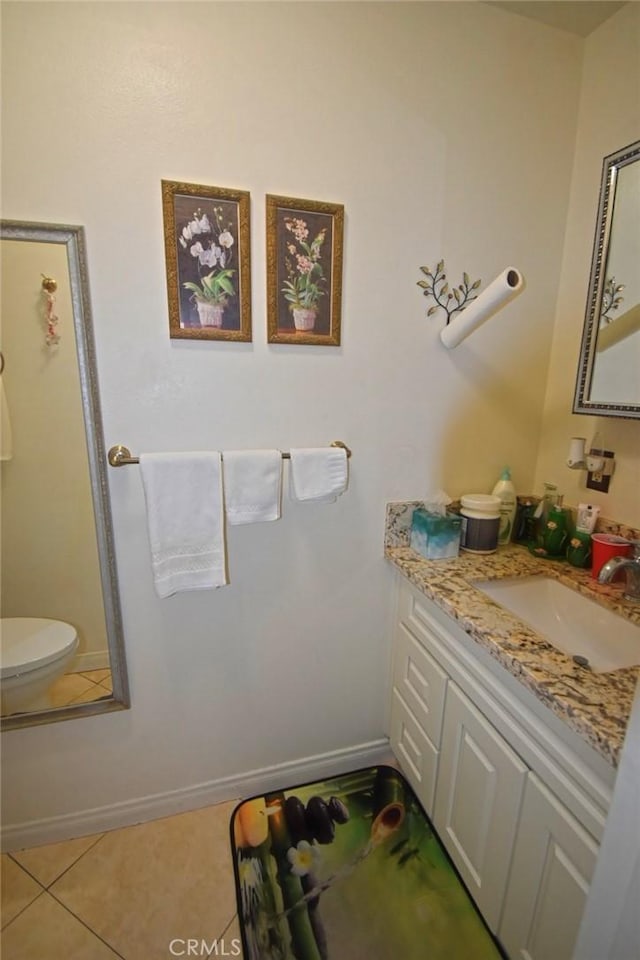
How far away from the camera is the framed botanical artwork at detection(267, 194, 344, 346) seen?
3.60 feet

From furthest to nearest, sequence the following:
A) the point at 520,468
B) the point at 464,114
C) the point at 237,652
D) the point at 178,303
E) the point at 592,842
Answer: the point at 520,468
the point at 237,652
the point at 464,114
the point at 178,303
the point at 592,842

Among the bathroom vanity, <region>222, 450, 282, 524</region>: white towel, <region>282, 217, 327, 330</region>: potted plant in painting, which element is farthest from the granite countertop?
<region>282, 217, 327, 330</region>: potted plant in painting

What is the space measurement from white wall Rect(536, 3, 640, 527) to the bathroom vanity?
30cm

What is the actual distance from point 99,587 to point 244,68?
4.72ft

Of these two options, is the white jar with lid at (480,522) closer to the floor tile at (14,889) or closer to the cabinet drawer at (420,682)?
the cabinet drawer at (420,682)

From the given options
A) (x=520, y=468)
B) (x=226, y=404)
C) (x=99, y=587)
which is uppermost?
(x=226, y=404)

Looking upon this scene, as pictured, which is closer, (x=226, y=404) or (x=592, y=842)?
(x=592, y=842)

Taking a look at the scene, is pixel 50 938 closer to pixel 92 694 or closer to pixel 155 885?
pixel 155 885

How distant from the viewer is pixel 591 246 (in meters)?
1.25

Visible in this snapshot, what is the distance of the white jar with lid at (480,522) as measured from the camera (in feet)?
4.40

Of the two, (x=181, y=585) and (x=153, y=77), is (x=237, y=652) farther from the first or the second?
(x=153, y=77)

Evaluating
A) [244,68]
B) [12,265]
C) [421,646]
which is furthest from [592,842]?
[244,68]

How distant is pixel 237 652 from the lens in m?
1.34

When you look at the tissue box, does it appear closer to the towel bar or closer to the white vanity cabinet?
the white vanity cabinet
